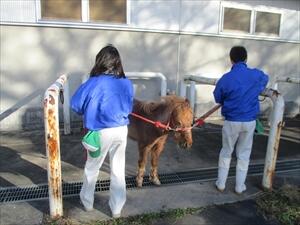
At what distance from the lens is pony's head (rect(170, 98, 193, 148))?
12.0ft

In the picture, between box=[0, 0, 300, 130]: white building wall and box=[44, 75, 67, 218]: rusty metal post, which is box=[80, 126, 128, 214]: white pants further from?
box=[0, 0, 300, 130]: white building wall

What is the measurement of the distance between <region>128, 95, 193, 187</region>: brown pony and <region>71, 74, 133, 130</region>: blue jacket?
2.30 ft

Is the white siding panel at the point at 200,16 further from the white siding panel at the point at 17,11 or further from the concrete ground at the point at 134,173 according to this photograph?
the white siding panel at the point at 17,11

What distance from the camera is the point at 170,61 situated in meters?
8.11

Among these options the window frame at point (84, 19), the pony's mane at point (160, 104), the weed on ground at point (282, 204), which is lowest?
the weed on ground at point (282, 204)

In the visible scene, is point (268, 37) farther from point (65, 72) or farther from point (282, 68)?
point (65, 72)

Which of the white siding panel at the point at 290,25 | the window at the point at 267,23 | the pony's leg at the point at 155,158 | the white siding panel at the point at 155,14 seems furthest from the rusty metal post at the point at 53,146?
the white siding panel at the point at 290,25

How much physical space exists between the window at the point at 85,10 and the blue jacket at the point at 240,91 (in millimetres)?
4071

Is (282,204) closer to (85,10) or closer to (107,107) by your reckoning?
(107,107)

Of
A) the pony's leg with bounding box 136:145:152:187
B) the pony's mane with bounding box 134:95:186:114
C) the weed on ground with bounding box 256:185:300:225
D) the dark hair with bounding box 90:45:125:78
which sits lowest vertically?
the weed on ground with bounding box 256:185:300:225

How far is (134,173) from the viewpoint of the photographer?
4969 millimetres

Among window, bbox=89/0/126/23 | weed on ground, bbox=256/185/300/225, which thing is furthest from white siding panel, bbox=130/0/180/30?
weed on ground, bbox=256/185/300/225

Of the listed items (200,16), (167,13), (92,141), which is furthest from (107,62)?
(200,16)

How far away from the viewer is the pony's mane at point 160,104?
12.8 feet
